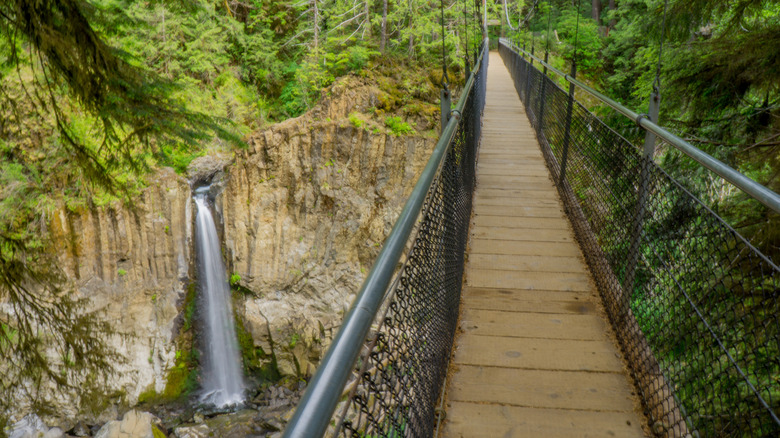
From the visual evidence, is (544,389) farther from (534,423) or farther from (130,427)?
(130,427)

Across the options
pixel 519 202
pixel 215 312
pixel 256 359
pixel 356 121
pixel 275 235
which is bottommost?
pixel 256 359

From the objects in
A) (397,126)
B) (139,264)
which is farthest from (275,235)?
(397,126)

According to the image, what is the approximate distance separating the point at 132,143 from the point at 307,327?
9.12m

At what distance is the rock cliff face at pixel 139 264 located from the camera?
11.2m

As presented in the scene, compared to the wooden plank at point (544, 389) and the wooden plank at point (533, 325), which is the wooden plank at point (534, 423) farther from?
the wooden plank at point (533, 325)

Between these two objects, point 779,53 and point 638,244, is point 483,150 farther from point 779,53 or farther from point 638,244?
point 638,244

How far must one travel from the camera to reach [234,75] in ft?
51.3

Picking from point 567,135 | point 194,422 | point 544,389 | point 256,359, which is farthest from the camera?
point 256,359

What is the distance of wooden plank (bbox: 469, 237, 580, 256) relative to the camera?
3461mm

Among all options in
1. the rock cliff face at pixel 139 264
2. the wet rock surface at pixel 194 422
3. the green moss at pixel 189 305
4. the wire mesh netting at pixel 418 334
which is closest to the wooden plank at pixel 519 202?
the wire mesh netting at pixel 418 334

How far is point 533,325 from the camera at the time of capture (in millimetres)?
2623

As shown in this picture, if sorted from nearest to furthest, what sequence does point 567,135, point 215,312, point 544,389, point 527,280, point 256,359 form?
1. point 544,389
2. point 527,280
3. point 567,135
4. point 256,359
5. point 215,312

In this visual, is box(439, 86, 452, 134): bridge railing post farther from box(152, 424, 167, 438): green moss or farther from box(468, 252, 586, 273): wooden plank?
box(152, 424, 167, 438): green moss

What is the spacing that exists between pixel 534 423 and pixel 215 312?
1215 centimetres
